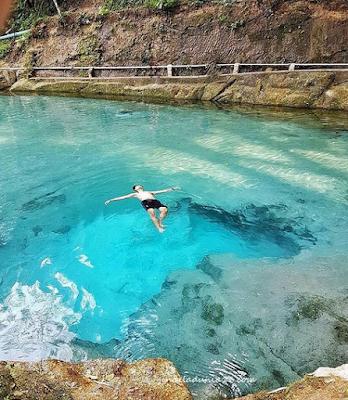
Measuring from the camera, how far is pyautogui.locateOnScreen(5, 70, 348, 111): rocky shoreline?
46.5ft

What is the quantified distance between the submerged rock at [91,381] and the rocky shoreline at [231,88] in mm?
14831

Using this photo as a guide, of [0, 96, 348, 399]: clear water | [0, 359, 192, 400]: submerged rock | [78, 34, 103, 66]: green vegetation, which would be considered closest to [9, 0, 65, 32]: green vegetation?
[78, 34, 103, 66]: green vegetation

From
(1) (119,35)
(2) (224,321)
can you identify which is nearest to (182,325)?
(2) (224,321)


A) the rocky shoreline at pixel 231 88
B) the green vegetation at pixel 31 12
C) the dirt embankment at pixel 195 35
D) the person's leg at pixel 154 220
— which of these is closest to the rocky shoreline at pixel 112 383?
the person's leg at pixel 154 220

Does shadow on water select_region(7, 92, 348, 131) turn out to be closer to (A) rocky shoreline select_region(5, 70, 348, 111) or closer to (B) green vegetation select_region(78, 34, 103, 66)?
(A) rocky shoreline select_region(5, 70, 348, 111)

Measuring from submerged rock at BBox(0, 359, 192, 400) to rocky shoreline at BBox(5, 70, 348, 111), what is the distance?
14831 millimetres

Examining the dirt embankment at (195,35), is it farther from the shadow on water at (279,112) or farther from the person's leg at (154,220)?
the person's leg at (154,220)

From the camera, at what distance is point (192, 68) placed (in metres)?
17.9

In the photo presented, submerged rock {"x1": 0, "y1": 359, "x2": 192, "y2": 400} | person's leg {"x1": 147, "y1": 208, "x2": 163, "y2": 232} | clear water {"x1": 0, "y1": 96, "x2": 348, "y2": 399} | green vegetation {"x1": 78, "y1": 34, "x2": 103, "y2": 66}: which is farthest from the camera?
green vegetation {"x1": 78, "y1": 34, "x2": 103, "y2": 66}

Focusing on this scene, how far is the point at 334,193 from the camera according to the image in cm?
719

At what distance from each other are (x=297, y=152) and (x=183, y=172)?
12.6 feet

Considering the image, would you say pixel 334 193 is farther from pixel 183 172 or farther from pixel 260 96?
pixel 260 96

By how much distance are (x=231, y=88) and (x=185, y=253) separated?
12.9 m

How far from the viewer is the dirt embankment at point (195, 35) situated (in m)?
15.2
